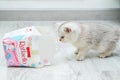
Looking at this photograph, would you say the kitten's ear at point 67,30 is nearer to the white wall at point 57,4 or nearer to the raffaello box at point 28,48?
the raffaello box at point 28,48

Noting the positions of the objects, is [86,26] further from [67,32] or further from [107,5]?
[107,5]

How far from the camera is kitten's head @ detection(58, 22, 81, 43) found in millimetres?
1596

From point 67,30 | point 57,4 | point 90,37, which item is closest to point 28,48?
point 67,30

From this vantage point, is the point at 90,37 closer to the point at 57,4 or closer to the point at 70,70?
the point at 70,70

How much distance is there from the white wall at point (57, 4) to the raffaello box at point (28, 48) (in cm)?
94

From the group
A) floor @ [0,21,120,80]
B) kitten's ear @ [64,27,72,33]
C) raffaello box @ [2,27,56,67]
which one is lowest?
floor @ [0,21,120,80]

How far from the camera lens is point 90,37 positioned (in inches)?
65.1

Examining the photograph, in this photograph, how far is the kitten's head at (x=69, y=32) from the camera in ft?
5.24

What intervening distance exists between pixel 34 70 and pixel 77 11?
1108mm

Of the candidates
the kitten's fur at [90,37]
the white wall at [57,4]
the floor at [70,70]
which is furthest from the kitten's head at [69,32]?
the white wall at [57,4]

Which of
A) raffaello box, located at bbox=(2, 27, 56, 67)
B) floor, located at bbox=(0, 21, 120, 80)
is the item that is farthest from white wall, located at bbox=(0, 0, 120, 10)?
raffaello box, located at bbox=(2, 27, 56, 67)

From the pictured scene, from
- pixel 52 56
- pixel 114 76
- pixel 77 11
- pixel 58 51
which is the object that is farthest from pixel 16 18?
pixel 114 76

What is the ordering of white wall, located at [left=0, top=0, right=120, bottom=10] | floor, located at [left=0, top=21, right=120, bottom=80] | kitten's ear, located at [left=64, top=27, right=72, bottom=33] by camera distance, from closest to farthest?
floor, located at [left=0, top=21, right=120, bottom=80] → kitten's ear, located at [left=64, top=27, right=72, bottom=33] → white wall, located at [left=0, top=0, right=120, bottom=10]

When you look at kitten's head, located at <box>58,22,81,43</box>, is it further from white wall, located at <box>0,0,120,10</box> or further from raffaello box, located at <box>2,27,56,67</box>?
white wall, located at <box>0,0,120,10</box>
